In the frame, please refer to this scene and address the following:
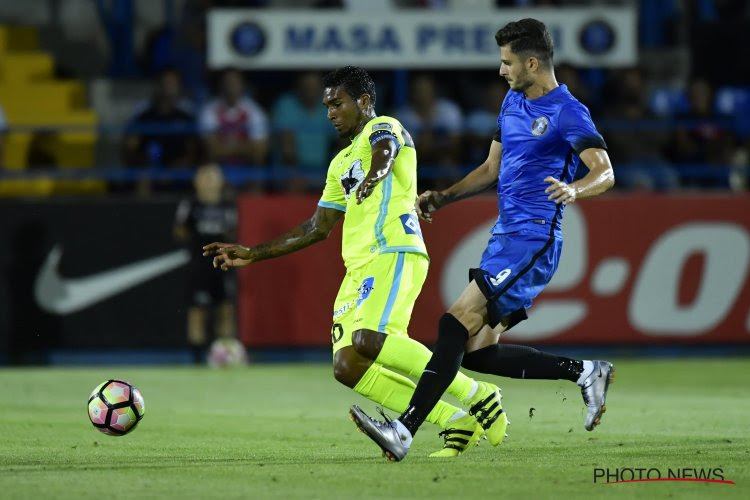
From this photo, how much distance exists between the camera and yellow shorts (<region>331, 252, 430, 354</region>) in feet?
24.6

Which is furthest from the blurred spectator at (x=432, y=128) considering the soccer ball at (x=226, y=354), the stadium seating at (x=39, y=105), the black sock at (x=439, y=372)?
the black sock at (x=439, y=372)

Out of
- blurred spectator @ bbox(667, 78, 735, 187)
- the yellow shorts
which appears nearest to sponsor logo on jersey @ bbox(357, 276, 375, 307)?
the yellow shorts

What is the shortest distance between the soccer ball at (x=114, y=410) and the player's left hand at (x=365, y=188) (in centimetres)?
202

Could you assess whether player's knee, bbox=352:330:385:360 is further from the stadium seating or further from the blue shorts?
the stadium seating

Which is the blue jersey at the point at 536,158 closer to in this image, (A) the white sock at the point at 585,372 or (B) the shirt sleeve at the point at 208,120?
(A) the white sock at the point at 585,372

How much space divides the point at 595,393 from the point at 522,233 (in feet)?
3.33

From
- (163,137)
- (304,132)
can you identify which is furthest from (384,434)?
(163,137)

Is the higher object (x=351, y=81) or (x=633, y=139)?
(x=351, y=81)

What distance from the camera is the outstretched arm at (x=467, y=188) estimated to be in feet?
25.7

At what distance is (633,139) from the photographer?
17.2m

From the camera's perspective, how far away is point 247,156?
1606cm

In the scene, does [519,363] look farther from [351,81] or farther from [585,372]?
[351,81]

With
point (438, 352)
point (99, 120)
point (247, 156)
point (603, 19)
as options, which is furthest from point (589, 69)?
point (438, 352)

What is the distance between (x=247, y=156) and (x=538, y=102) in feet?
29.1
